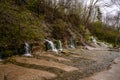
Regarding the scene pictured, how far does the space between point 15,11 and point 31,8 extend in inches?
166

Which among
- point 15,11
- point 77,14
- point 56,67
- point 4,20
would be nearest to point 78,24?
point 77,14

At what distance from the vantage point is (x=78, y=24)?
2908 centimetres

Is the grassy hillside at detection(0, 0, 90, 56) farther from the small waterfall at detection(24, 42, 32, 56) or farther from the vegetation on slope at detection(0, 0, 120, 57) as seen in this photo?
the small waterfall at detection(24, 42, 32, 56)

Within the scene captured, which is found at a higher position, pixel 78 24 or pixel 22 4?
pixel 22 4

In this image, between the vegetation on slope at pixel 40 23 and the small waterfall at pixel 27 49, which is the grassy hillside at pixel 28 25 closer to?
the vegetation on slope at pixel 40 23

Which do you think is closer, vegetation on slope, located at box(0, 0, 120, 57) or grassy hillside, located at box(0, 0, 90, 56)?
grassy hillside, located at box(0, 0, 90, 56)

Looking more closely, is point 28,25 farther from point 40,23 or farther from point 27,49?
point 40,23

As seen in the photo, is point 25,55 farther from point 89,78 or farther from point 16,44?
point 89,78

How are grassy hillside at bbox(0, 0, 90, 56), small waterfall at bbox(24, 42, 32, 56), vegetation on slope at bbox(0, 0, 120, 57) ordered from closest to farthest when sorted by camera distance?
grassy hillside at bbox(0, 0, 90, 56) → vegetation on slope at bbox(0, 0, 120, 57) → small waterfall at bbox(24, 42, 32, 56)

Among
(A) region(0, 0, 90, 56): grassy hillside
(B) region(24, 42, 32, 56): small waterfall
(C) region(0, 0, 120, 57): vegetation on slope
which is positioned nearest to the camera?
(A) region(0, 0, 90, 56): grassy hillside

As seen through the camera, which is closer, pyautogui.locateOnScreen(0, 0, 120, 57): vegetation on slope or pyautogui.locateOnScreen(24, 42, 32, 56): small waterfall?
pyautogui.locateOnScreen(0, 0, 120, 57): vegetation on slope

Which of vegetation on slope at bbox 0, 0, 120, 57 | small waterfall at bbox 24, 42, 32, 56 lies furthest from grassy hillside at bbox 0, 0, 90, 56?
small waterfall at bbox 24, 42, 32, 56

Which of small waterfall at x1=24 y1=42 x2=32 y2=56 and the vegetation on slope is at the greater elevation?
the vegetation on slope

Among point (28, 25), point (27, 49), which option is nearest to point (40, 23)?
point (28, 25)
